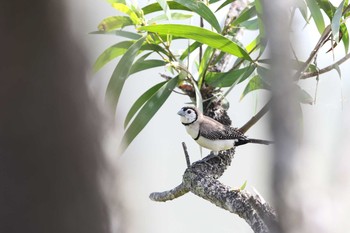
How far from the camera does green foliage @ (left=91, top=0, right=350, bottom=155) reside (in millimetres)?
1165

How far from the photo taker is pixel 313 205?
28 centimetres

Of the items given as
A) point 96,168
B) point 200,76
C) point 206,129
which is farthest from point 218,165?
point 96,168

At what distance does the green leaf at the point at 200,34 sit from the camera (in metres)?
1.16

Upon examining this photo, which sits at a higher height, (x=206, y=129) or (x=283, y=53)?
(x=283, y=53)

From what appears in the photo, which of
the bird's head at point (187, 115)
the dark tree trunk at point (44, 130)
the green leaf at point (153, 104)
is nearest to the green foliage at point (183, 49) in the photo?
the green leaf at point (153, 104)

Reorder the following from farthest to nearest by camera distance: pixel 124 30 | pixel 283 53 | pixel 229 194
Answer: pixel 124 30, pixel 229 194, pixel 283 53

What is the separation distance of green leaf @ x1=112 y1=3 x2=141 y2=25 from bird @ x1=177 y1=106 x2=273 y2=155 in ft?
0.95

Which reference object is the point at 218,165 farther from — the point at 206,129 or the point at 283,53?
the point at 283,53

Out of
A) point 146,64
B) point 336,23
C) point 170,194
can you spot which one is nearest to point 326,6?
point 336,23

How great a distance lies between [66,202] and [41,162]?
0.03 m

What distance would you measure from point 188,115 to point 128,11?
526 mm

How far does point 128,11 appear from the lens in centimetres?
124

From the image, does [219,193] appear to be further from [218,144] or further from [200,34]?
[218,144]

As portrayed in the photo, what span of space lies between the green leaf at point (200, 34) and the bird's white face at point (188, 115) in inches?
19.5
